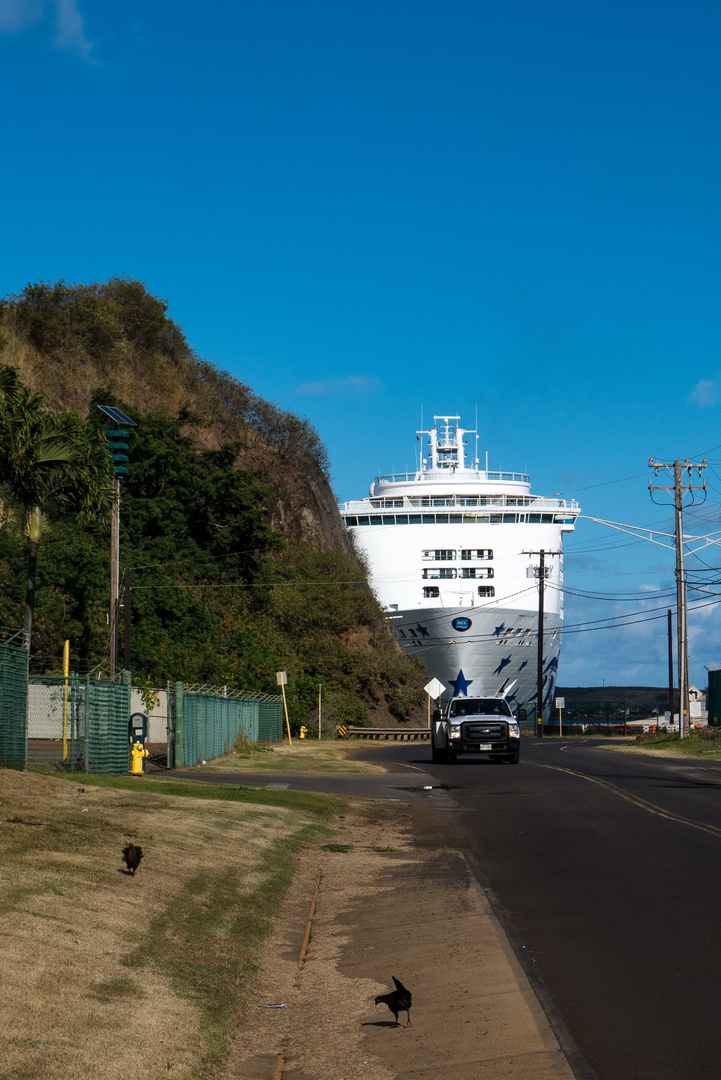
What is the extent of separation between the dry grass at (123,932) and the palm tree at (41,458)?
7.86 meters

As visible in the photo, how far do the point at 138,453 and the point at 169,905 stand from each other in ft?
147

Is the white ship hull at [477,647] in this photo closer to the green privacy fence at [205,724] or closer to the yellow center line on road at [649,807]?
the green privacy fence at [205,724]

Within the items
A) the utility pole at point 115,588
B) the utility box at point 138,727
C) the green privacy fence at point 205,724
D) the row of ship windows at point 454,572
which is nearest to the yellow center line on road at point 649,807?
the green privacy fence at point 205,724

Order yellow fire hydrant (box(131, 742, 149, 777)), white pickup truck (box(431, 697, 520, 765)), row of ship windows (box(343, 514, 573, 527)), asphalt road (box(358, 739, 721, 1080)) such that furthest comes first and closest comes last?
row of ship windows (box(343, 514, 573, 527))
white pickup truck (box(431, 697, 520, 765))
yellow fire hydrant (box(131, 742, 149, 777))
asphalt road (box(358, 739, 721, 1080))

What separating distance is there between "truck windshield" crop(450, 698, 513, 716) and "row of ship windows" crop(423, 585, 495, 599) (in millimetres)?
38514

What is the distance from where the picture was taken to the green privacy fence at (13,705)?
52.1 feet

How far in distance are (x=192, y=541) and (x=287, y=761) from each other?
23135 millimetres

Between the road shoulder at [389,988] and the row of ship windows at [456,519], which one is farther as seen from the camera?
the row of ship windows at [456,519]

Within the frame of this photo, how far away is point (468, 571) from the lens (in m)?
71.4

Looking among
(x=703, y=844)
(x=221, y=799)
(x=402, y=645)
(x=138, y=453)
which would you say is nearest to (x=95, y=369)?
(x=138, y=453)

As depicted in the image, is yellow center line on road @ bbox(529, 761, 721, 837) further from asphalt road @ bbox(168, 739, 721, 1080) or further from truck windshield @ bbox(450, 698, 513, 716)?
truck windshield @ bbox(450, 698, 513, 716)

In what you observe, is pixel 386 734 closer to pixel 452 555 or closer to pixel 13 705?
pixel 452 555

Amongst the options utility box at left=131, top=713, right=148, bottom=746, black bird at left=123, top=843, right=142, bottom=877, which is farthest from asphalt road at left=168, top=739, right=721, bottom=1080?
black bird at left=123, top=843, right=142, bottom=877

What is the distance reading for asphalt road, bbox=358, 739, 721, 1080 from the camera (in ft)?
19.1
